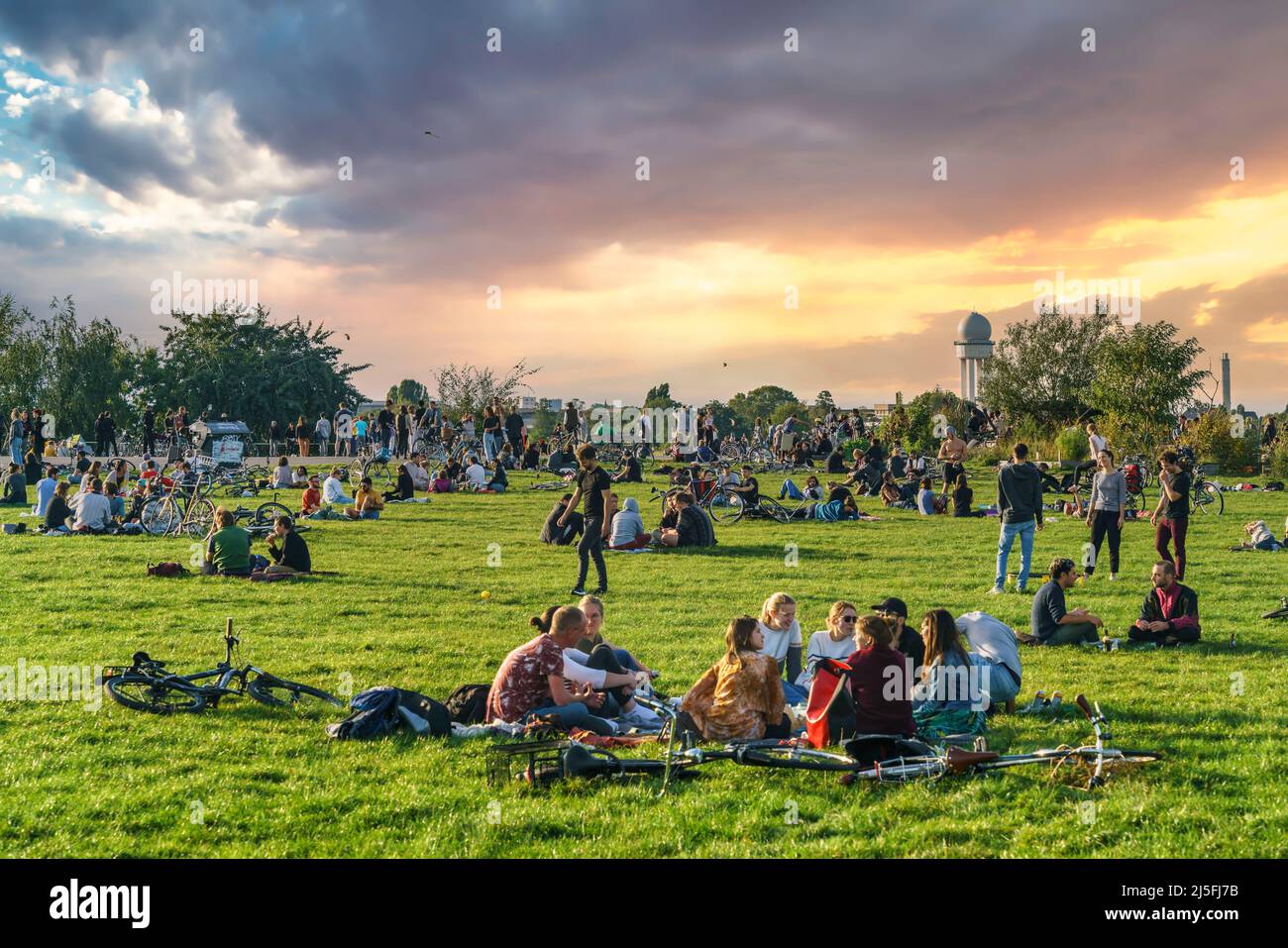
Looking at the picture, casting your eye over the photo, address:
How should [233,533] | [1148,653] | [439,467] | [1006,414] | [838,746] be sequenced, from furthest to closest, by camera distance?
[1006,414] < [439,467] < [233,533] < [1148,653] < [838,746]

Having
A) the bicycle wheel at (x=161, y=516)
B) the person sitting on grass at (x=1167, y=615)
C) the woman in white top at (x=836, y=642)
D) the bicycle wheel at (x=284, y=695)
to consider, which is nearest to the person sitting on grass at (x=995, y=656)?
the woman in white top at (x=836, y=642)

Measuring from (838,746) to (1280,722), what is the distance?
3.75 meters

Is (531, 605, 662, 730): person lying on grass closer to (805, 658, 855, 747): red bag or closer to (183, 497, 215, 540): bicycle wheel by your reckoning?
(805, 658, 855, 747): red bag

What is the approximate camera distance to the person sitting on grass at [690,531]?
2059 cm

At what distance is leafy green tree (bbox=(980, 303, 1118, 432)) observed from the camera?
53.5 metres

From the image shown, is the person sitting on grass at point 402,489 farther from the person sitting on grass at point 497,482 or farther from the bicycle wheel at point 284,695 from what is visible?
the bicycle wheel at point 284,695

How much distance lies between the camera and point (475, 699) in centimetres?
886

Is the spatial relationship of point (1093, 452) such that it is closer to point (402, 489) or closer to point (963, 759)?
point (402, 489)

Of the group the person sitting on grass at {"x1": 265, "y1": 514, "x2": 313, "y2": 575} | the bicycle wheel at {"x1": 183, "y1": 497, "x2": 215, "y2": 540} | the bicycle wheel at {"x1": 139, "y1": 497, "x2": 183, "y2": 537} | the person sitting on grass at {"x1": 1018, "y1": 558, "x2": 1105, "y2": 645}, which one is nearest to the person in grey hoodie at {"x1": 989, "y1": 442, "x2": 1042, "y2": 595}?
the person sitting on grass at {"x1": 1018, "y1": 558, "x2": 1105, "y2": 645}

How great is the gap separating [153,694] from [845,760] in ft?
19.4

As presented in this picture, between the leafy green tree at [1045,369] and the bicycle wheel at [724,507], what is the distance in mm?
30393
